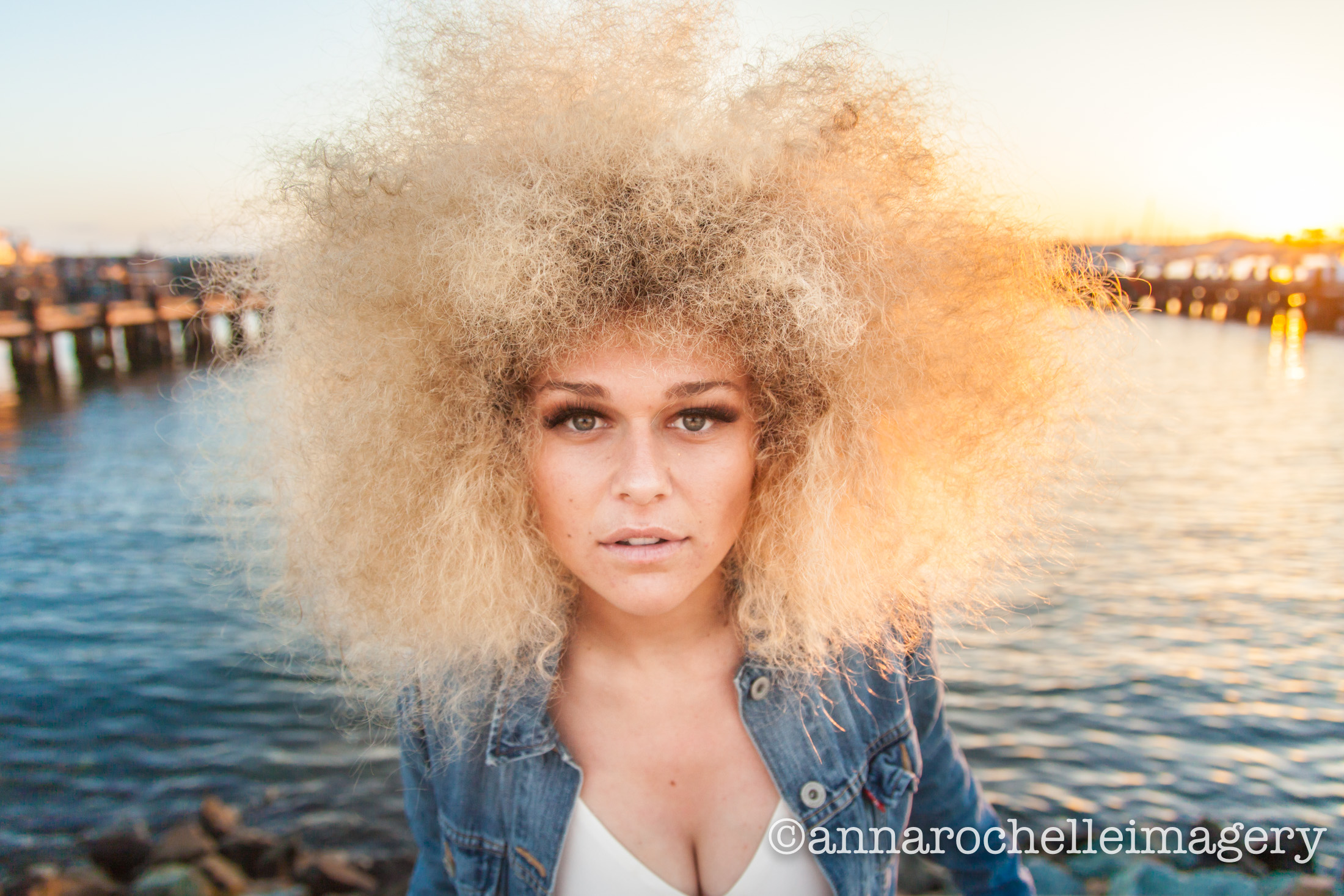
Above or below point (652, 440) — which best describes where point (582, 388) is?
above

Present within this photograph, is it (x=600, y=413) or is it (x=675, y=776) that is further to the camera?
(x=675, y=776)

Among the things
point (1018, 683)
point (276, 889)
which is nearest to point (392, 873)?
point (276, 889)

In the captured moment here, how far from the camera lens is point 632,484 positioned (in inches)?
61.5

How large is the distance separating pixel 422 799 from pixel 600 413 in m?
1.15

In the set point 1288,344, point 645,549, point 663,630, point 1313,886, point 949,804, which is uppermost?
point 645,549

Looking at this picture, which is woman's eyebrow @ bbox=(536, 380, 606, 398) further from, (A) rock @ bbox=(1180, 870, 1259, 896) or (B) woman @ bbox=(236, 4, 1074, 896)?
(A) rock @ bbox=(1180, 870, 1259, 896)

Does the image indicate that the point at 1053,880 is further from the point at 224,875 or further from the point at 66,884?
the point at 66,884

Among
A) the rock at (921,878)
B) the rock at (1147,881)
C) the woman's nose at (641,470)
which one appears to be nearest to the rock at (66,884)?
the rock at (921,878)

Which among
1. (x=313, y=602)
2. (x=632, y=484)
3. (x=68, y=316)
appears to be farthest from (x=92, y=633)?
(x=68, y=316)

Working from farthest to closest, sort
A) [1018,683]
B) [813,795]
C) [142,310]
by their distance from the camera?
[142,310], [1018,683], [813,795]

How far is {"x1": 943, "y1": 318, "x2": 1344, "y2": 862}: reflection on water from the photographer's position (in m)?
5.07

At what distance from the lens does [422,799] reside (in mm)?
2018

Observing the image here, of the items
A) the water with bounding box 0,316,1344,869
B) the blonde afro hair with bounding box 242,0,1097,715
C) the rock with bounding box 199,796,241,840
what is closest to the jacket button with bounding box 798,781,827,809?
the blonde afro hair with bounding box 242,0,1097,715

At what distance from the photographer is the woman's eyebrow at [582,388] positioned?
1585 mm
